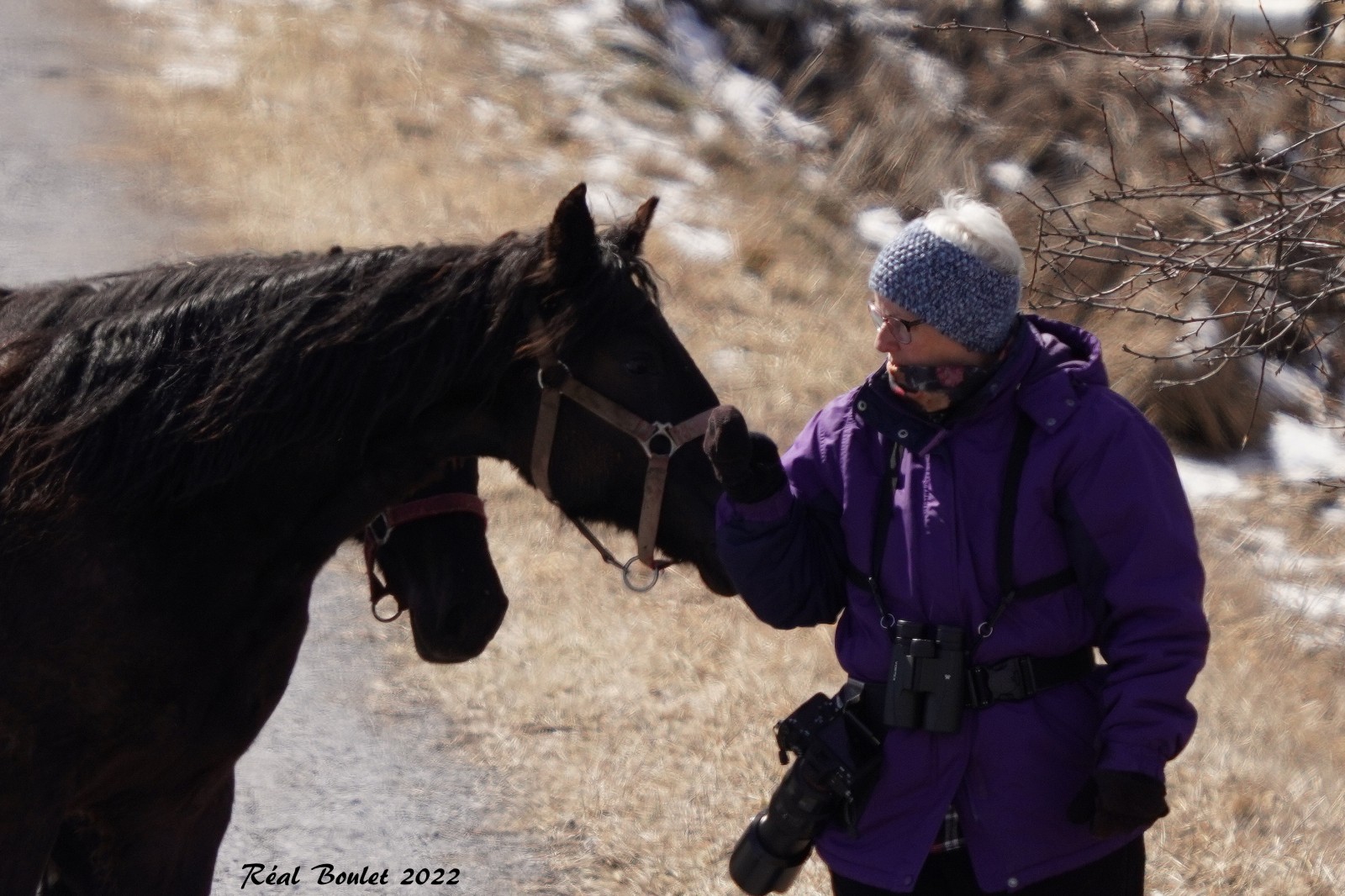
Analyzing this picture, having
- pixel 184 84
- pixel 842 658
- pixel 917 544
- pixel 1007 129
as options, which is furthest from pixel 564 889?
pixel 184 84

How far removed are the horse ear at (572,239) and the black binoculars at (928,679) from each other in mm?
970

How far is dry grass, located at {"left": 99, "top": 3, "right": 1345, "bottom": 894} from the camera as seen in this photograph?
14.9 ft

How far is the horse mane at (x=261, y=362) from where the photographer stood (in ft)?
9.03

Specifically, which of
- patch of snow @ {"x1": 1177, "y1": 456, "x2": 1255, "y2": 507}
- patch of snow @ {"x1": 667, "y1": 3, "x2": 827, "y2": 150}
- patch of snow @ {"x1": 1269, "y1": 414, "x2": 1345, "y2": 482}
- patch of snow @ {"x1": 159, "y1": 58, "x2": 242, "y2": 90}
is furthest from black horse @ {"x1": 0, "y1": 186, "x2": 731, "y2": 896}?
patch of snow @ {"x1": 159, "y1": 58, "x2": 242, "y2": 90}

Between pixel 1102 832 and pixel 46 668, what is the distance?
1.96m

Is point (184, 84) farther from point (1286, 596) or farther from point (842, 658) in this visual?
point (842, 658)

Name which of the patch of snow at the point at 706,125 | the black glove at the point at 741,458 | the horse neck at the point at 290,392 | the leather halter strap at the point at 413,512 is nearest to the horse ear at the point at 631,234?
the horse neck at the point at 290,392

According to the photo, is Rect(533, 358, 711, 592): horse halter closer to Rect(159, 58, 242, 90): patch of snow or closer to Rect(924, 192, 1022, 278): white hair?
Rect(924, 192, 1022, 278): white hair

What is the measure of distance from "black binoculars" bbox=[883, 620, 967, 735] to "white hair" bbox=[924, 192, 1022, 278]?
647mm

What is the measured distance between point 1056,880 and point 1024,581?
0.53m

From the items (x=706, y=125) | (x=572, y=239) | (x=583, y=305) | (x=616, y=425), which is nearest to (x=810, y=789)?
(x=616, y=425)

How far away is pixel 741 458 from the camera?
248 cm

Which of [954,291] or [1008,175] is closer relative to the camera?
[954,291]

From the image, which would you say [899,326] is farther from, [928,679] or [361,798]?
[361,798]
